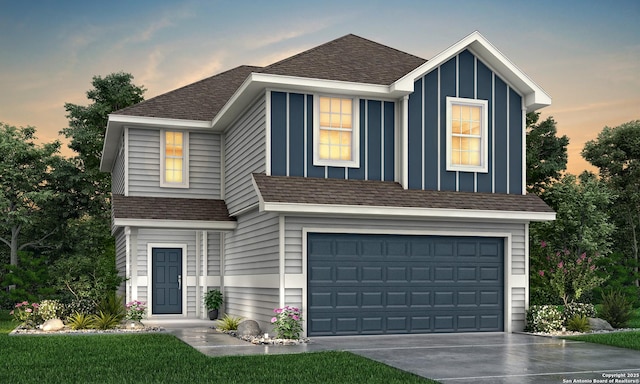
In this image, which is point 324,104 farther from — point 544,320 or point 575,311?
point 575,311

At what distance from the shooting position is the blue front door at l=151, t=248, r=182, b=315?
23.1 metres

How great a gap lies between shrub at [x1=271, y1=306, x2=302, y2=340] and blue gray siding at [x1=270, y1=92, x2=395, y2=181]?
3.18 meters

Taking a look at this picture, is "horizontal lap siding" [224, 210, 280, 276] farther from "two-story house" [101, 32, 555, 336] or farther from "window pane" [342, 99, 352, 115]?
"window pane" [342, 99, 352, 115]

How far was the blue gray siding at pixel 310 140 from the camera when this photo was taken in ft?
57.5

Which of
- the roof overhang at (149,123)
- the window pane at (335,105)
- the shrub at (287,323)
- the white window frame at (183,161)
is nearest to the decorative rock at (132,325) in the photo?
the shrub at (287,323)

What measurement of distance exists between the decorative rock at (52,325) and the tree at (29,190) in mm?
12720

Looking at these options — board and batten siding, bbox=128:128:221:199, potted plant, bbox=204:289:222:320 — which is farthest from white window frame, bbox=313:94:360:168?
potted plant, bbox=204:289:222:320

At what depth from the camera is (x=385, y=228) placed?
1788 cm

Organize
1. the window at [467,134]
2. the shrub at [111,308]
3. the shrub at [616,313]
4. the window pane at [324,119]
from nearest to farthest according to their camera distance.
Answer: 1. the window pane at [324,119]
2. the window at [467,134]
3. the shrub at [111,308]
4. the shrub at [616,313]

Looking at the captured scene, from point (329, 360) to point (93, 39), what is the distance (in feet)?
71.2

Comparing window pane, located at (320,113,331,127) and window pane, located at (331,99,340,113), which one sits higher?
window pane, located at (331,99,340,113)

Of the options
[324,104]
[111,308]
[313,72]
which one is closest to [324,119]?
[324,104]

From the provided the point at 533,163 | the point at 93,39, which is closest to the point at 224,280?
the point at 93,39

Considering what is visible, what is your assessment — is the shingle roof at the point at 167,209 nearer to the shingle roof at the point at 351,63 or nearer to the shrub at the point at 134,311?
the shrub at the point at 134,311
